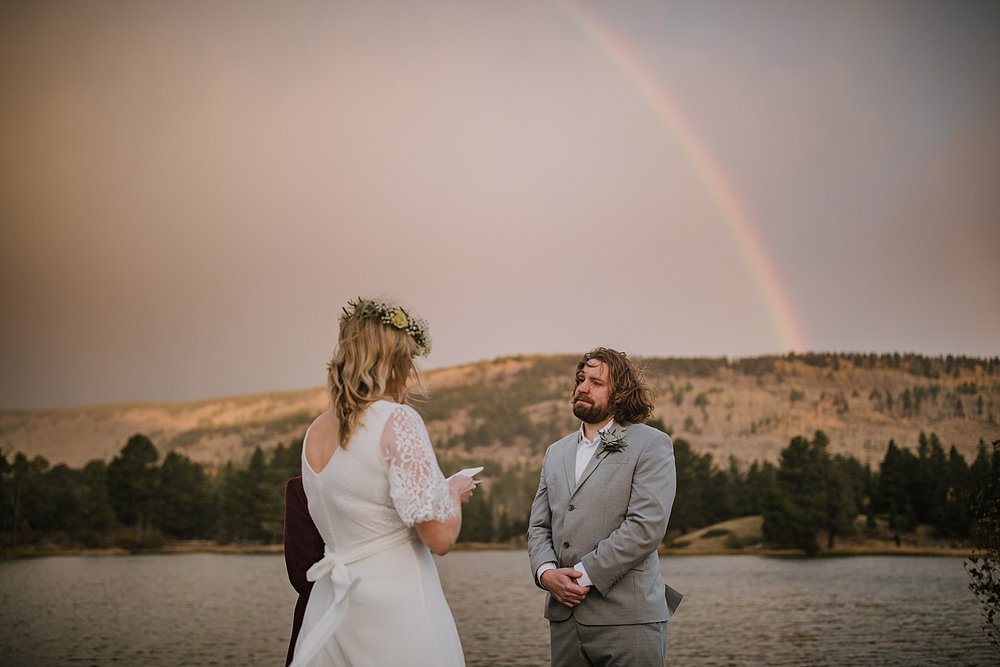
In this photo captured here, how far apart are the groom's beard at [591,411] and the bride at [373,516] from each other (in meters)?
1.99

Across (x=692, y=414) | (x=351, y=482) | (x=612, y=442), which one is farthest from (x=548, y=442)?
(x=351, y=482)

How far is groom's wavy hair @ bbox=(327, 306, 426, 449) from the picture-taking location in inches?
140

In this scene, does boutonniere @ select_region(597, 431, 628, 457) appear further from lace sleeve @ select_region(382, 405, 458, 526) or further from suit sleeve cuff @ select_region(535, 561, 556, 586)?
lace sleeve @ select_region(382, 405, 458, 526)

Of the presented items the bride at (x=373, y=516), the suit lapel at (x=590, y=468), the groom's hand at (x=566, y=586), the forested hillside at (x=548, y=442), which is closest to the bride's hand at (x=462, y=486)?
the bride at (x=373, y=516)

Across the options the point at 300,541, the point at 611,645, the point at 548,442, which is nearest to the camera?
the point at 300,541

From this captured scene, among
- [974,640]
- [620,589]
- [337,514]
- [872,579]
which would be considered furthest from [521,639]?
[872,579]

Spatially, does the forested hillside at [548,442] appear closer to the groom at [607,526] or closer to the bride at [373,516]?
the groom at [607,526]

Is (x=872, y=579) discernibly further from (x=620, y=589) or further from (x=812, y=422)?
(x=812, y=422)

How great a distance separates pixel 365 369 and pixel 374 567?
0.85 metres

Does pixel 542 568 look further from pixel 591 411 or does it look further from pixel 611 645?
pixel 591 411

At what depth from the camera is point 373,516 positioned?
3.61 metres

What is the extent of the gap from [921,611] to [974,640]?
817 centimetres

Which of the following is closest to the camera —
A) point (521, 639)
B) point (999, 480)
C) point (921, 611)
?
point (999, 480)

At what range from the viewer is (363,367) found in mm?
3590
